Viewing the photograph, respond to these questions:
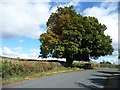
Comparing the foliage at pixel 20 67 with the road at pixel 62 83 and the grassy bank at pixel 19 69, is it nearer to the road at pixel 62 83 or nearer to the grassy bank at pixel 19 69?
the grassy bank at pixel 19 69

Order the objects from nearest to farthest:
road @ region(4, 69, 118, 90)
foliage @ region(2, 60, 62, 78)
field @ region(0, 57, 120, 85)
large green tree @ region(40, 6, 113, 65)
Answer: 1. road @ region(4, 69, 118, 90)
2. field @ region(0, 57, 120, 85)
3. foliage @ region(2, 60, 62, 78)
4. large green tree @ region(40, 6, 113, 65)

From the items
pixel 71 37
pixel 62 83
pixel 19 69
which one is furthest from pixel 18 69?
pixel 71 37

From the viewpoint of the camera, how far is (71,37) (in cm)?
4912

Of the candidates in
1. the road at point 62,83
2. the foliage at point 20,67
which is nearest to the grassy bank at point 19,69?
the foliage at point 20,67

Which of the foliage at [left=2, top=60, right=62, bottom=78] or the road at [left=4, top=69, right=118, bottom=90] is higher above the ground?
the foliage at [left=2, top=60, right=62, bottom=78]

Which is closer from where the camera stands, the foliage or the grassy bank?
the grassy bank

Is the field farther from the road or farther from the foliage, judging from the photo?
the road

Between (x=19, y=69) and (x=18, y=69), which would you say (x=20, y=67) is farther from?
(x=18, y=69)

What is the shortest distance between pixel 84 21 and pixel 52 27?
6430 mm

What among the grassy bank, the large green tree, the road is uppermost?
the large green tree

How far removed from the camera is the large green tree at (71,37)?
161 feet

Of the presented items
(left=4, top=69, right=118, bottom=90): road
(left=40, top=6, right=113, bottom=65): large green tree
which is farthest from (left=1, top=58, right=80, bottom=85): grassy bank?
(left=40, top=6, right=113, bottom=65): large green tree

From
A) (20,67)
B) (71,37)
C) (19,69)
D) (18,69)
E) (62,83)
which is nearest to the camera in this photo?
(62,83)

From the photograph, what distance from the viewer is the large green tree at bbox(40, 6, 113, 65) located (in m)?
49.0
